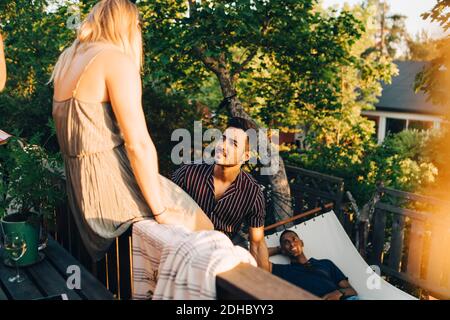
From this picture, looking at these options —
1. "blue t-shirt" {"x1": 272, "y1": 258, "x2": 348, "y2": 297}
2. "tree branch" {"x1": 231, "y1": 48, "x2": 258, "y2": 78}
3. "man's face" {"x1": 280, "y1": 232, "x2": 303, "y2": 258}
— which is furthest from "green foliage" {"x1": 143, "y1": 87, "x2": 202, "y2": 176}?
"blue t-shirt" {"x1": 272, "y1": 258, "x2": 348, "y2": 297}

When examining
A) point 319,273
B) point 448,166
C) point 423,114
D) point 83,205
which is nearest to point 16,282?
point 83,205

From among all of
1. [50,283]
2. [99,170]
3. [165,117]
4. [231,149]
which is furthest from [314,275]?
[165,117]

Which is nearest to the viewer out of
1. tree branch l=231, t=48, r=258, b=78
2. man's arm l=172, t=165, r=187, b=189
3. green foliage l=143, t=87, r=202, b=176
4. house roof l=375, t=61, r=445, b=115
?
man's arm l=172, t=165, r=187, b=189

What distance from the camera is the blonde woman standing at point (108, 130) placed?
6.22 feet

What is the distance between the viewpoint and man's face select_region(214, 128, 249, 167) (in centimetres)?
377

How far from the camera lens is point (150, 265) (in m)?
1.98

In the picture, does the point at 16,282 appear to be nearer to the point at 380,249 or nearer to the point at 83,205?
the point at 83,205

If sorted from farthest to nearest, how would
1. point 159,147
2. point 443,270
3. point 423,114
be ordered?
1. point 423,114
2. point 159,147
3. point 443,270

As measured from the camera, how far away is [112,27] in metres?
1.98

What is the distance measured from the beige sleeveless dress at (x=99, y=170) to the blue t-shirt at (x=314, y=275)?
2.47 meters

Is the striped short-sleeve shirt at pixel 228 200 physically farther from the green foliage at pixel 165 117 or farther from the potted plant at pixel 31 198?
the green foliage at pixel 165 117

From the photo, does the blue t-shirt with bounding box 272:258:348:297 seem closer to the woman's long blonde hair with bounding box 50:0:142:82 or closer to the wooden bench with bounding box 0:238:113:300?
the wooden bench with bounding box 0:238:113:300
